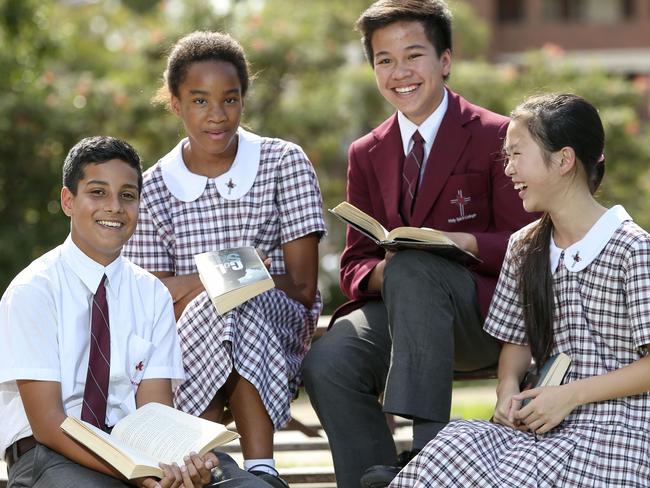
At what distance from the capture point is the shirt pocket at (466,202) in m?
4.24

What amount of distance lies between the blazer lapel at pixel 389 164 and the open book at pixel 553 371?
94cm

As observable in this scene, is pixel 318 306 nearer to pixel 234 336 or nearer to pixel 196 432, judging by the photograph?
pixel 234 336

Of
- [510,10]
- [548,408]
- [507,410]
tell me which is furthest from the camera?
[510,10]

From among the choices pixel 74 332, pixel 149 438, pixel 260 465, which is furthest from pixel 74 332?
pixel 260 465

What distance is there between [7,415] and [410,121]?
1897 millimetres

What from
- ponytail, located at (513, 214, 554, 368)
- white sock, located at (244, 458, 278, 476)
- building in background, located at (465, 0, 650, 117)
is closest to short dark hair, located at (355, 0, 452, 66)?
ponytail, located at (513, 214, 554, 368)

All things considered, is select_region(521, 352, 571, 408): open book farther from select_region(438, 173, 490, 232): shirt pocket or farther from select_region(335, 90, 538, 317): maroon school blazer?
select_region(438, 173, 490, 232): shirt pocket

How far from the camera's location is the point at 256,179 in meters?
4.32

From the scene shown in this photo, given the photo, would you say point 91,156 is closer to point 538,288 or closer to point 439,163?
point 439,163

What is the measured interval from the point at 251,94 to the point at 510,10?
66.4ft

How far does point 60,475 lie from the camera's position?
3.29m

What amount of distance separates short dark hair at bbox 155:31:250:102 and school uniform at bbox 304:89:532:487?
22.7 inches

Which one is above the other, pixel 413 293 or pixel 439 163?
pixel 439 163

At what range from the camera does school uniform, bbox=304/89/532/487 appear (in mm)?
3625
